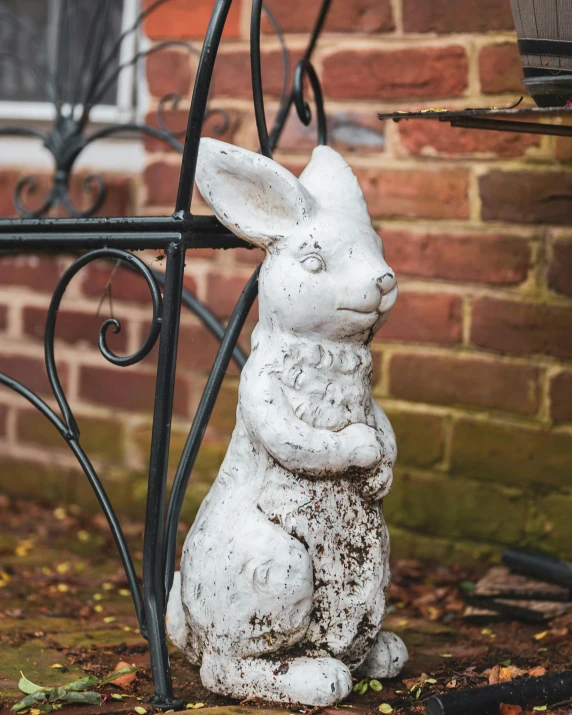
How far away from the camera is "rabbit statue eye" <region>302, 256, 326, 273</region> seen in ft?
5.40

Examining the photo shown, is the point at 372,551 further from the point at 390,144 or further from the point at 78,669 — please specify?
the point at 390,144

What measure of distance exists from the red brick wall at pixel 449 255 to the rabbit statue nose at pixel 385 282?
95cm

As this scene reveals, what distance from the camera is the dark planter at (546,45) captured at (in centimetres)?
165

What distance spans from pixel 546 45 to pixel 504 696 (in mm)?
1067

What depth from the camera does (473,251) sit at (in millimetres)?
2590

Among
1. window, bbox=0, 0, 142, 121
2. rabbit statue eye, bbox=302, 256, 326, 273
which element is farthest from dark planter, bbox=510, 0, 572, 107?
window, bbox=0, 0, 142, 121

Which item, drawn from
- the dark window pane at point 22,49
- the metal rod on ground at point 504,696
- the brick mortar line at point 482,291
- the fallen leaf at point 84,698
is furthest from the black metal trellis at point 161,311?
the dark window pane at point 22,49

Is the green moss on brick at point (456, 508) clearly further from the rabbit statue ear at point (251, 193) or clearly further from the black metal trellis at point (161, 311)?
the rabbit statue ear at point (251, 193)

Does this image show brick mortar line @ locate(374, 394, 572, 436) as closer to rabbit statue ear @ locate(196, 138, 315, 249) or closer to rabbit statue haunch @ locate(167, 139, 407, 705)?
rabbit statue haunch @ locate(167, 139, 407, 705)

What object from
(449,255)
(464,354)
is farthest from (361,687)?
(449,255)

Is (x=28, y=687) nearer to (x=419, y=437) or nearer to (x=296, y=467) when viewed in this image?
(x=296, y=467)

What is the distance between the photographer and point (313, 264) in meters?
1.65

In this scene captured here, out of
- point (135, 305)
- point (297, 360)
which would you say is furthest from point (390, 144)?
point (297, 360)

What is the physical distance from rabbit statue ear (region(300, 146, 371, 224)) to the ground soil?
0.84 m
